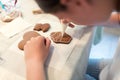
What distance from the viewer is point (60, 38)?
0.80 meters

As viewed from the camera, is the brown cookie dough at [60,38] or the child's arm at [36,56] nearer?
the child's arm at [36,56]

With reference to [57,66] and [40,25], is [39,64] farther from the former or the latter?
[40,25]

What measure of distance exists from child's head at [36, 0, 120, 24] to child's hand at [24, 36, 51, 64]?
0.23 meters

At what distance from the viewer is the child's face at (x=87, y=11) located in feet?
1.60

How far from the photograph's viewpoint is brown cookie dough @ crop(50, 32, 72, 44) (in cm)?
79

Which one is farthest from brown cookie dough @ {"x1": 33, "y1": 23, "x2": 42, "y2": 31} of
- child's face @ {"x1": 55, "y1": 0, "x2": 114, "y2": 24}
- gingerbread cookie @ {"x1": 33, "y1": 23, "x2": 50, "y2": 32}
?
child's face @ {"x1": 55, "y1": 0, "x2": 114, "y2": 24}

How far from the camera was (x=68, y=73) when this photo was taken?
0.69 m

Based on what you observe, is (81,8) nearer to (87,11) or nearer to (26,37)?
(87,11)

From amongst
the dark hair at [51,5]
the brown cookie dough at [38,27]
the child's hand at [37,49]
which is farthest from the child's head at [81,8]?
the brown cookie dough at [38,27]

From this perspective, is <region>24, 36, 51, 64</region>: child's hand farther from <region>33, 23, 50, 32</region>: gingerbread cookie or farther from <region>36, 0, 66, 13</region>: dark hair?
<region>36, 0, 66, 13</region>: dark hair

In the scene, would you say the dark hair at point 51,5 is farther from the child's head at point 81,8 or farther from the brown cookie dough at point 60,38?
the brown cookie dough at point 60,38

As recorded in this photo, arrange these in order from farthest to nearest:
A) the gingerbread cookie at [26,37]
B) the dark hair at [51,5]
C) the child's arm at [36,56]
A: the gingerbread cookie at [26,37]
the child's arm at [36,56]
the dark hair at [51,5]

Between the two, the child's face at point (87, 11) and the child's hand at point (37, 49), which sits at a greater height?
the child's face at point (87, 11)

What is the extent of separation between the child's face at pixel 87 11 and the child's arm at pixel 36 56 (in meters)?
0.23
